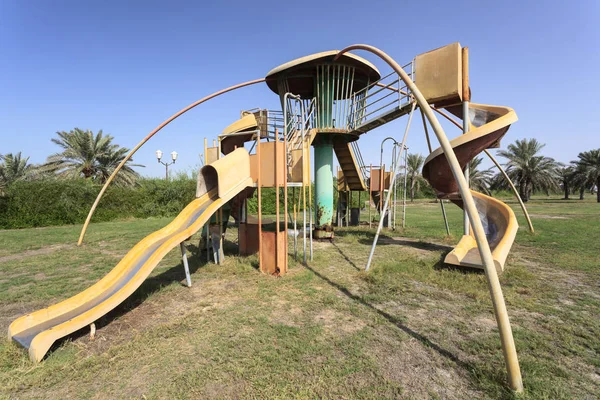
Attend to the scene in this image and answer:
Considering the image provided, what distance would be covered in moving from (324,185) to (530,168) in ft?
→ 133

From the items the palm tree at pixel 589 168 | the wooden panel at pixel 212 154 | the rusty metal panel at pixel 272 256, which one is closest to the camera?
the rusty metal panel at pixel 272 256

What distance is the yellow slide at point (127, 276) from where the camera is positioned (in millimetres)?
4680

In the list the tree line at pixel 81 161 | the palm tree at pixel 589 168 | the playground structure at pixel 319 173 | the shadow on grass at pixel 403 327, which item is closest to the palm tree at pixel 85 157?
the tree line at pixel 81 161

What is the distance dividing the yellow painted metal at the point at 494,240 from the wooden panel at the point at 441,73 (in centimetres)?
363

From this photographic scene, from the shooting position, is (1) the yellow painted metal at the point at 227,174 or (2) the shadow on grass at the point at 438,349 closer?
(2) the shadow on grass at the point at 438,349

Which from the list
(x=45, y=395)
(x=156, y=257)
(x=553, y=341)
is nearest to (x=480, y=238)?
(x=553, y=341)

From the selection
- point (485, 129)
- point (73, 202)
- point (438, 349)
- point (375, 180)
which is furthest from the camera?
point (73, 202)

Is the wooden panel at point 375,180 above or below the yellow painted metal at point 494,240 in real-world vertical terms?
above

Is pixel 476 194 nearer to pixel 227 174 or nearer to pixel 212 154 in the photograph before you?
pixel 227 174

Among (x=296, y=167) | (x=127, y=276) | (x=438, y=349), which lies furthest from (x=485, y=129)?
(x=127, y=276)

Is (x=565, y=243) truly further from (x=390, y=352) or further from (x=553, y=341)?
(x=390, y=352)

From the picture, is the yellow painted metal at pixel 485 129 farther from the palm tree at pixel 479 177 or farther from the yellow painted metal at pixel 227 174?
the palm tree at pixel 479 177

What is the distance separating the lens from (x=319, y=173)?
13984 mm

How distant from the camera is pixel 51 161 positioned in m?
26.2
